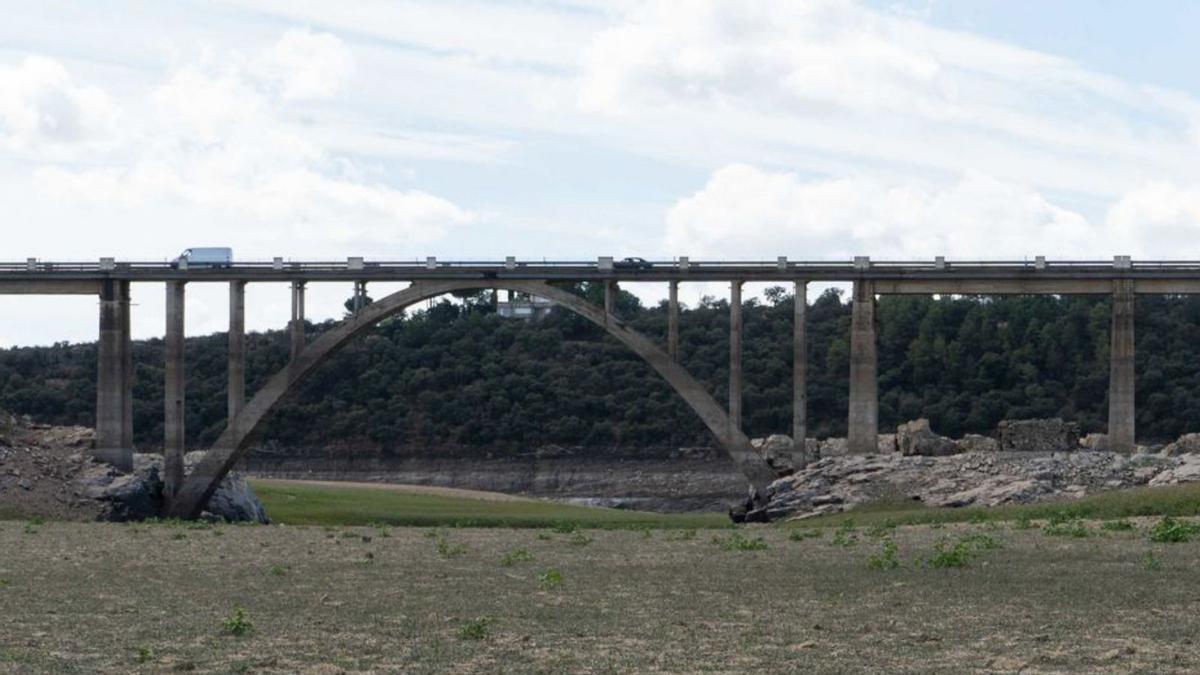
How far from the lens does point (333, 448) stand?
99.4 meters

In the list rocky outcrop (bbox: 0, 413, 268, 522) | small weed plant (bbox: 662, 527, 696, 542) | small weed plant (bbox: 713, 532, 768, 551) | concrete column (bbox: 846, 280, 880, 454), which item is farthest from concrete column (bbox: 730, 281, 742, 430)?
small weed plant (bbox: 713, 532, 768, 551)

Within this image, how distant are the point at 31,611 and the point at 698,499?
67.1 m

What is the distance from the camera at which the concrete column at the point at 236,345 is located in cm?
6134

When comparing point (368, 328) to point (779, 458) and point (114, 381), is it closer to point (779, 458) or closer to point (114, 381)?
point (114, 381)

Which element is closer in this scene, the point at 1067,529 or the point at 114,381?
the point at 1067,529

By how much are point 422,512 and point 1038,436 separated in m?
21.4

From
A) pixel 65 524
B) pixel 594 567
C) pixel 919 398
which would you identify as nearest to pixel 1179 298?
pixel 919 398

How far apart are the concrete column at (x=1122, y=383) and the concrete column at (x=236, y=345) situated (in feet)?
88.7

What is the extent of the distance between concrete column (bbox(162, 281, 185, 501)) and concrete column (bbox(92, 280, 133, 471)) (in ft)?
4.16

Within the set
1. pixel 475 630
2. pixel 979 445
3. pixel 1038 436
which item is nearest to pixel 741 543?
pixel 475 630

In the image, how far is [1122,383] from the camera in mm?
58781

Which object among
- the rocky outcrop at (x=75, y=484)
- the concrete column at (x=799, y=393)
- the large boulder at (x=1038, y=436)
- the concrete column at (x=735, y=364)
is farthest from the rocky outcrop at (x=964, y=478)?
the rocky outcrop at (x=75, y=484)

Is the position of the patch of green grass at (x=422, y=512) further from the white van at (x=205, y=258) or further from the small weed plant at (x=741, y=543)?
the small weed plant at (x=741, y=543)

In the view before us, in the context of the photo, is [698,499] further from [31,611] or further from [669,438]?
[31,611]
